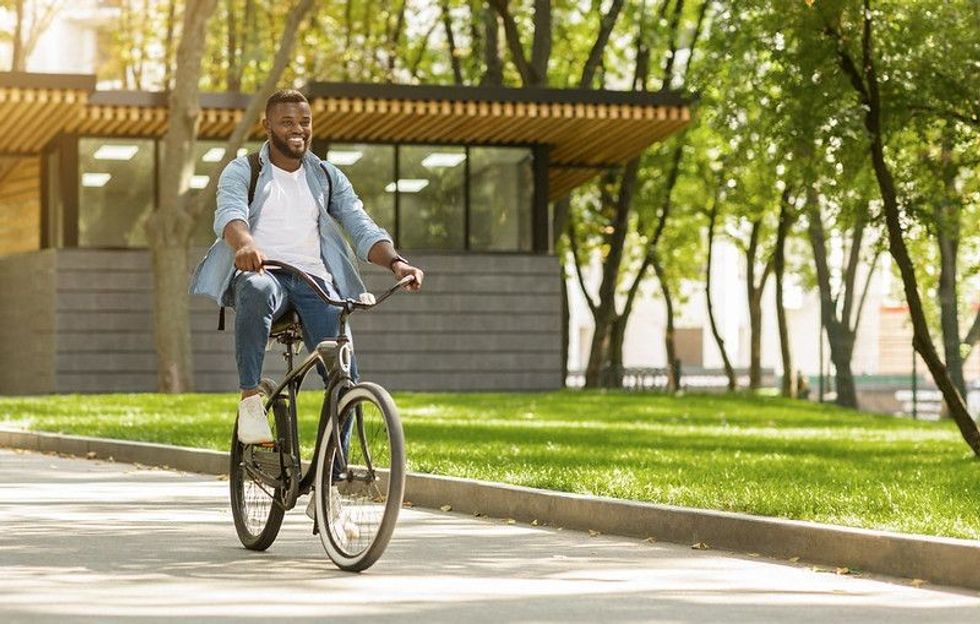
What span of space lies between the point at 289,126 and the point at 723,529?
2.79m

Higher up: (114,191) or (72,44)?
(72,44)

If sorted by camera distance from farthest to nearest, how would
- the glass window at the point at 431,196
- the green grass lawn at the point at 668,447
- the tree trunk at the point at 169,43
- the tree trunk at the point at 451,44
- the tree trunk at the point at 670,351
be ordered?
1. the tree trunk at the point at 670,351
2. the tree trunk at the point at 451,44
3. the tree trunk at the point at 169,43
4. the glass window at the point at 431,196
5. the green grass lawn at the point at 668,447

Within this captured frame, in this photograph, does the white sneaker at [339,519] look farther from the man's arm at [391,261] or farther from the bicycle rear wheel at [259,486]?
the man's arm at [391,261]

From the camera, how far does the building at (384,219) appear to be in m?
30.5

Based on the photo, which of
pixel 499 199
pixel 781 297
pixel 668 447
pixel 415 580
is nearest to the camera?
pixel 415 580

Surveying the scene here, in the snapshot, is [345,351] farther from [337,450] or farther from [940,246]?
[940,246]

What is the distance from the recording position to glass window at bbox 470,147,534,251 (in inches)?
1282

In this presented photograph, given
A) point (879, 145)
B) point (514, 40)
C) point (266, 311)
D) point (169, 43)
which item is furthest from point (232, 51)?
point (266, 311)

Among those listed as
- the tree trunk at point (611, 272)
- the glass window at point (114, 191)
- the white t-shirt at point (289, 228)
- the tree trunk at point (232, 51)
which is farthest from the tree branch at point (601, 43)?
Result: the white t-shirt at point (289, 228)

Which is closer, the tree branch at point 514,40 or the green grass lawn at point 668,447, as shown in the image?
the green grass lawn at point 668,447

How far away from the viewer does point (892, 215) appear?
15.8m

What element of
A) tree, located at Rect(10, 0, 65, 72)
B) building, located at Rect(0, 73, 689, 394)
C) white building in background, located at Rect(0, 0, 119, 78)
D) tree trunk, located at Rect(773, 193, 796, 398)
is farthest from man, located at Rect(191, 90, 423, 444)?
white building in background, located at Rect(0, 0, 119, 78)

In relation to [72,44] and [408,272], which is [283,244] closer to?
[408,272]

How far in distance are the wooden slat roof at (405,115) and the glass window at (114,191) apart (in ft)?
0.82
